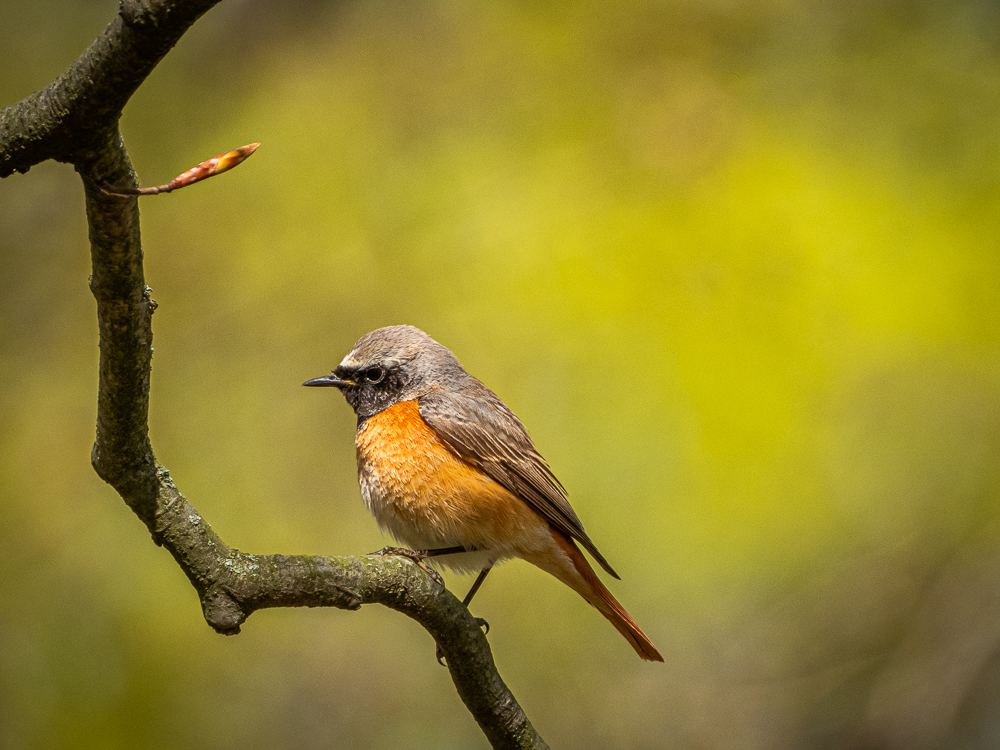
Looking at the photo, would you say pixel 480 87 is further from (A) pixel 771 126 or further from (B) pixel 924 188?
(B) pixel 924 188

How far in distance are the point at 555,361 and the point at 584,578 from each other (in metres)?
2.14

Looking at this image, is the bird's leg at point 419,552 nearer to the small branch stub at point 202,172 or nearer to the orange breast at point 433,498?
the orange breast at point 433,498

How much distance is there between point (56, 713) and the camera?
17.4 feet

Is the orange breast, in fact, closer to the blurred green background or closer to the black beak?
the black beak

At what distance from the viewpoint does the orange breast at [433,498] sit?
3.97 metres

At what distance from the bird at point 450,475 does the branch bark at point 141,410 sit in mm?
838

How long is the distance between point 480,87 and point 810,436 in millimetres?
3536

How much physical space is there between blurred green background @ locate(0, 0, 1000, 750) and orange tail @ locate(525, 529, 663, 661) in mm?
1426

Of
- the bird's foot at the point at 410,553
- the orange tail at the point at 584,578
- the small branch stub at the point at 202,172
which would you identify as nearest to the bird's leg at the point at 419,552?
the bird's foot at the point at 410,553

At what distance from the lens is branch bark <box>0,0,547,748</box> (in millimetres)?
1731

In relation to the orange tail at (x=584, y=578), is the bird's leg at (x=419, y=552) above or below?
above

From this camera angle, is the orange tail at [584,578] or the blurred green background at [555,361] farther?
the blurred green background at [555,361]

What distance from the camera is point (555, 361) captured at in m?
6.12

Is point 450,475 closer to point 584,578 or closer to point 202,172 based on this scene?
point 584,578
